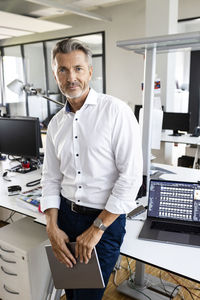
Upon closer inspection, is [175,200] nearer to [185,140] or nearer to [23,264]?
[23,264]

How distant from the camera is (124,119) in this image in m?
1.20

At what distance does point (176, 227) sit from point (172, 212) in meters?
0.08

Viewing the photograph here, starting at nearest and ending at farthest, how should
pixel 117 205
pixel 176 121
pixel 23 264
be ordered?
pixel 117 205
pixel 23 264
pixel 176 121

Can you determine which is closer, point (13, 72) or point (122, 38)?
point (122, 38)

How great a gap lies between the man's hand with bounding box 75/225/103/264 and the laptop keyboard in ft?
1.35

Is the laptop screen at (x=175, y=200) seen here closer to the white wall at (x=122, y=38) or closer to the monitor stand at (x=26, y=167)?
the monitor stand at (x=26, y=167)

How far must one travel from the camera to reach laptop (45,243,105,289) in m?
1.28

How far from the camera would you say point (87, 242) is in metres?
1.23

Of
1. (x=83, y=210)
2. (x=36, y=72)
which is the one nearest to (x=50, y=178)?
(x=83, y=210)

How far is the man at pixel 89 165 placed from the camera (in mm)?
1207

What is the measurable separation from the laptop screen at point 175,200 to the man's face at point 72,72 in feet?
2.15

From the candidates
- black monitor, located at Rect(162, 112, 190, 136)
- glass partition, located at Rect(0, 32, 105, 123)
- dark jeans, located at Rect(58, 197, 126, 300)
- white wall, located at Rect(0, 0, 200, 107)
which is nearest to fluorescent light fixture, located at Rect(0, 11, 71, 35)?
white wall, located at Rect(0, 0, 200, 107)

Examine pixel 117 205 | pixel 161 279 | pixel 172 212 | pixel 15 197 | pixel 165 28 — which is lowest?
pixel 161 279

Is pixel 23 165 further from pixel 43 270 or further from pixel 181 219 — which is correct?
pixel 181 219
